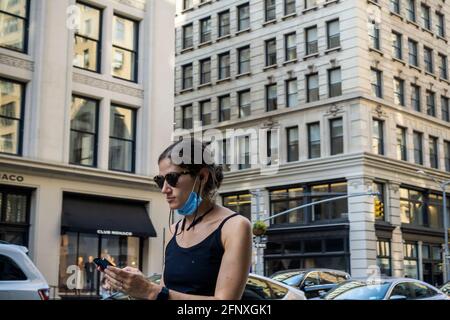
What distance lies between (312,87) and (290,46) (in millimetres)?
3548

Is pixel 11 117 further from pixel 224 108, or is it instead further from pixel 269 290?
pixel 224 108

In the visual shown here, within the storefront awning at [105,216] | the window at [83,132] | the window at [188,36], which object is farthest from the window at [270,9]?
the storefront awning at [105,216]

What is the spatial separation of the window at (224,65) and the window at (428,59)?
1443 centimetres

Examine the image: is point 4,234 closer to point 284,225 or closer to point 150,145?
point 150,145

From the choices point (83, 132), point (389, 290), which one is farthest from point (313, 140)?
point (389, 290)

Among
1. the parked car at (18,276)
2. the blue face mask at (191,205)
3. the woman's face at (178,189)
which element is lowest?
the parked car at (18,276)

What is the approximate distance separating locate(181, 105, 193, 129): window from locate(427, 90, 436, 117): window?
17.6m

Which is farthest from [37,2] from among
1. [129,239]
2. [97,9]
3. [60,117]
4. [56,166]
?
[129,239]

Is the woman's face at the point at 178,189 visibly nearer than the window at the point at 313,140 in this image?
Yes

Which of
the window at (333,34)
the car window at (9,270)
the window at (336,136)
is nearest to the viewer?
the car window at (9,270)

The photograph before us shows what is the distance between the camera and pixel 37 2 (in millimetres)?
21219

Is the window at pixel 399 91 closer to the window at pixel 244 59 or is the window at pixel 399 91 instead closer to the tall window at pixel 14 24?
the window at pixel 244 59

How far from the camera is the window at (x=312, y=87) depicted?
1651 inches

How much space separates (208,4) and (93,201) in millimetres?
29871
